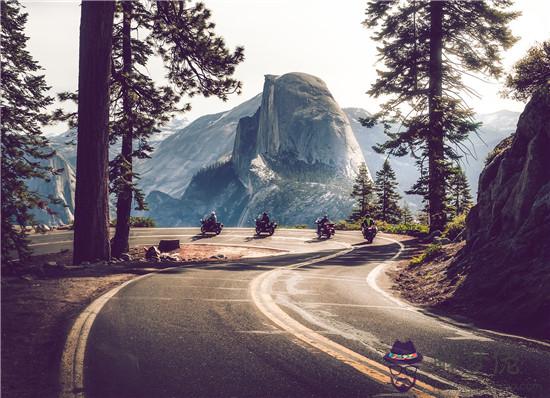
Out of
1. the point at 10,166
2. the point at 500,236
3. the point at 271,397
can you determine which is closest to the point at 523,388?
the point at 271,397

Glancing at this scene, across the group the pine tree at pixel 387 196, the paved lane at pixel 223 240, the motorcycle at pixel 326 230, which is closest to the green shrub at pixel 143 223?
the paved lane at pixel 223 240

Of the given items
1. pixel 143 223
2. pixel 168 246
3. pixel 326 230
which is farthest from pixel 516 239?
pixel 143 223

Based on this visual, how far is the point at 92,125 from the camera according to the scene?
11664mm

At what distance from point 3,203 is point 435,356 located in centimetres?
910

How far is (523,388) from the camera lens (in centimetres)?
361

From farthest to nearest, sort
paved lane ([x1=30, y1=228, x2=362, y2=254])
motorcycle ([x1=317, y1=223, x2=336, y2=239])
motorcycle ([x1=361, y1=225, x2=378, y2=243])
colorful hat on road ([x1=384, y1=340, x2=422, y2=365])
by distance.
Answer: motorcycle ([x1=317, y1=223, x2=336, y2=239]) < motorcycle ([x1=361, y1=225, x2=378, y2=243]) < paved lane ([x1=30, y1=228, x2=362, y2=254]) < colorful hat on road ([x1=384, y1=340, x2=422, y2=365])

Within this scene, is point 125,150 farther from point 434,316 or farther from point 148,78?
point 434,316

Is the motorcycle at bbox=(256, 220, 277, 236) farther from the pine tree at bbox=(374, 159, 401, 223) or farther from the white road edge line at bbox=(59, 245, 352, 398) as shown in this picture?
the pine tree at bbox=(374, 159, 401, 223)

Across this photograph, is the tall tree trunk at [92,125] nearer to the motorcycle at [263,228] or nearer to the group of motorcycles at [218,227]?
the group of motorcycles at [218,227]

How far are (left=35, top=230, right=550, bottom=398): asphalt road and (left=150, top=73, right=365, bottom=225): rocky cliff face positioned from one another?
430 feet

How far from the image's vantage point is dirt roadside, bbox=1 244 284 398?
3854mm

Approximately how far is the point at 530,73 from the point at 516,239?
5204 millimetres

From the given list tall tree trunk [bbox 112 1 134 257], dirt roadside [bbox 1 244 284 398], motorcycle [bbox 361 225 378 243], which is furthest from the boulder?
motorcycle [bbox 361 225 378 243]

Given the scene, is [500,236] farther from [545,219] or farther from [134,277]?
[134,277]
